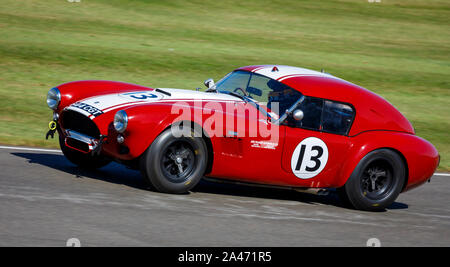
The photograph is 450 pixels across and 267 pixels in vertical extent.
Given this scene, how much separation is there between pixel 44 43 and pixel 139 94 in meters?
8.90

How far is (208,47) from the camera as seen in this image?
55.3 ft

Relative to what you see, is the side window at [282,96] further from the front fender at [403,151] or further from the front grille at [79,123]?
the front grille at [79,123]

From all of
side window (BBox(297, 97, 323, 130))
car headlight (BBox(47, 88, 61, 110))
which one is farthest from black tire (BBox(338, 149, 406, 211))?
car headlight (BBox(47, 88, 61, 110))

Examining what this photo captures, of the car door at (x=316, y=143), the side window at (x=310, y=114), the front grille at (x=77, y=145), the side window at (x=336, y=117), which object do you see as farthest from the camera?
the side window at (x=336, y=117)

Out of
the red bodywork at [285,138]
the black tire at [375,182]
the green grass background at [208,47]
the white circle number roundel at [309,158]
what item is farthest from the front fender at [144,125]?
the green grass background at [208,47]

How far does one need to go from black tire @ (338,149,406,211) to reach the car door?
0.23 metres

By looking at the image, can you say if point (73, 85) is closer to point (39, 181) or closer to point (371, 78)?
point (39, 181)

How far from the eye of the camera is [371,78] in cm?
1577

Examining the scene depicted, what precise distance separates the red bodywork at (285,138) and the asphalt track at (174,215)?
37cm

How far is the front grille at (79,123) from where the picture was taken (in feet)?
21.6

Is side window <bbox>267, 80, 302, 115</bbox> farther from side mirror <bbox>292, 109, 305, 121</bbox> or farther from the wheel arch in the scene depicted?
the wheel arch

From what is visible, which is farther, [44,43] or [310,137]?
[44,43]

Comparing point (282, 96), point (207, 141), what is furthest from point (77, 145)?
point (282, 96)

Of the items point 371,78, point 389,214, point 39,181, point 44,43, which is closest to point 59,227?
point 39,181
